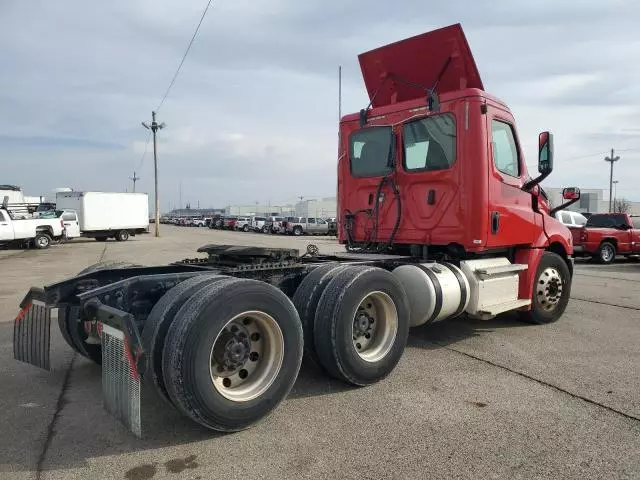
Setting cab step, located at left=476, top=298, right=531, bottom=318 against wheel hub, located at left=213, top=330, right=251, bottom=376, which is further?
cab step, located at left=476, top=298, right=531, bottom=318

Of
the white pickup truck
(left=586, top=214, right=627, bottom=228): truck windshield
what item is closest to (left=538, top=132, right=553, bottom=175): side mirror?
(left=586, top=214, right=627, bottom=228): truck windshield

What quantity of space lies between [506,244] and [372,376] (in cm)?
282

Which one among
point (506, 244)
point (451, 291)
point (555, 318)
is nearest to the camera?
point (451, 291)

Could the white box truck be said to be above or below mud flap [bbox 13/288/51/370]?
above

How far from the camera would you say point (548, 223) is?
7031mm

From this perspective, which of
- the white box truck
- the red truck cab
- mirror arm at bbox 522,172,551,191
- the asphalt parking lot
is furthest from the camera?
the white box truck

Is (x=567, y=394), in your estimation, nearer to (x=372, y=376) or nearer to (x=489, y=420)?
(x=489, y=420)

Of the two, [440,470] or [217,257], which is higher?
[217,257]

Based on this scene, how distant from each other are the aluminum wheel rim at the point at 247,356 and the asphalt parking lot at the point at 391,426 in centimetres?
30

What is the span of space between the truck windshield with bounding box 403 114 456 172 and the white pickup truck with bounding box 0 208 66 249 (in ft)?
76.8

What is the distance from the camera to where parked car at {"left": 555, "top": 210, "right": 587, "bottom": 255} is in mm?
17859

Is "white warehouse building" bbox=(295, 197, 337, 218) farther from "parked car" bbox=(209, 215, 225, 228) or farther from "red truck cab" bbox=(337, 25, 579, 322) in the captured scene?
"red truck cab" bbox=(337, 25, 579, 322)

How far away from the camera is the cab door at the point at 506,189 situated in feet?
19.3

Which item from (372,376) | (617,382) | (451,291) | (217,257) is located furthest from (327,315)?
(617,382)
